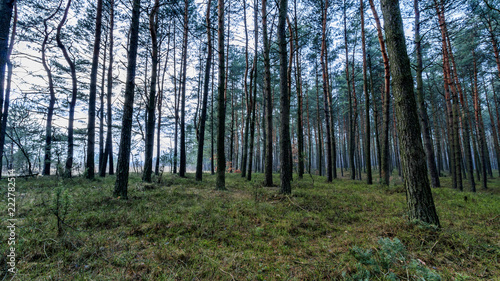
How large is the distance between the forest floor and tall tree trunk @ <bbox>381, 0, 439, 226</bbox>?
1.22 feet

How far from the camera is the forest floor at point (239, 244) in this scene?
6.80 feet

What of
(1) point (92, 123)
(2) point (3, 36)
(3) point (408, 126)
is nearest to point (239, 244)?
(3) point (408, 126)

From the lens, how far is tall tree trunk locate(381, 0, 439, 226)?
336 centimetres

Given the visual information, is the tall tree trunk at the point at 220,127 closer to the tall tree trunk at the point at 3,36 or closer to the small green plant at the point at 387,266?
the tall tree trunk at the point at 3,36

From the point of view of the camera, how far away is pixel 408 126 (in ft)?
11.5

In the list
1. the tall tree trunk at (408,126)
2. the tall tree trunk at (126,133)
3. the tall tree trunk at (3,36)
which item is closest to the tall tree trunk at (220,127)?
the tall tree trunk at (126,133)

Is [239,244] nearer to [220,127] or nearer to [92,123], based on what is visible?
[220,127]

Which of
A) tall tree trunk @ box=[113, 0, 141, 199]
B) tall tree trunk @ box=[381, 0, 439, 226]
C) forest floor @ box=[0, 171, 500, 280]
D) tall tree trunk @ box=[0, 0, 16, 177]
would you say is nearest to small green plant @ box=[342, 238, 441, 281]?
forest floor @ box=[0, 171, 500, 280]

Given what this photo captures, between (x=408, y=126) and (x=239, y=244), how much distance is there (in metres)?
3.89

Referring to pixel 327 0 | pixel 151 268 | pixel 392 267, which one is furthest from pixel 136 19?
pixel 327 0

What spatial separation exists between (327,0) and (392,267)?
1392 centimetres

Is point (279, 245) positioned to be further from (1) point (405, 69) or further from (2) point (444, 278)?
(1) point (405, 69)

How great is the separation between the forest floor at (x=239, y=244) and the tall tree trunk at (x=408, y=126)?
1.22ft

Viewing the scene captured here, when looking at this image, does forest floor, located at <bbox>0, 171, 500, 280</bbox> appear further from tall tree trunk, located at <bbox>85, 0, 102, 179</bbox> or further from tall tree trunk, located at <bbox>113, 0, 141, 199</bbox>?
tall tree trunk, located at <bbox>85, 0, 102, 179</bbox>
